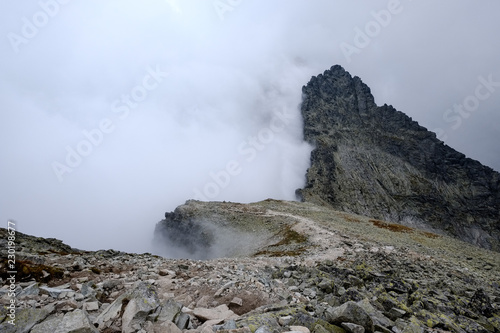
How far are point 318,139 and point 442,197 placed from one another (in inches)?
2867

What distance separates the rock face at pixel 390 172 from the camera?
126 m

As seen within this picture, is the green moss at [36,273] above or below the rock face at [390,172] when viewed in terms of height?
below

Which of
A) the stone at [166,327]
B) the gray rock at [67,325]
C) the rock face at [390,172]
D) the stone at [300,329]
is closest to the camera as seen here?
the gray rock at [67,325]

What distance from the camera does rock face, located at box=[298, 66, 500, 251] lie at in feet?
414

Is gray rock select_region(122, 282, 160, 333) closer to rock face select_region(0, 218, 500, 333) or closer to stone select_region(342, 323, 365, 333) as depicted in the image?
rock face select_region(0, 218, 500, 333)

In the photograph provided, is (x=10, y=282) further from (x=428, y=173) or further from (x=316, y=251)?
(x=428, y=173)

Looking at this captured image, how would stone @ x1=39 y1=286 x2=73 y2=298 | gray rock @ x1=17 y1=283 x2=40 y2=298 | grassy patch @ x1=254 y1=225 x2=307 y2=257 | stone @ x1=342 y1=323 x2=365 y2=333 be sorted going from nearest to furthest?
stone @ x1=342 y1=323 x2=365 y2=333, gray rock @ x1=17 y1=283 x2=40 y2=298, stone @ x1=39 y1=286 x2=73 y2=298, grassy patch @ x1=254 y1=225 x2=307 y2=257

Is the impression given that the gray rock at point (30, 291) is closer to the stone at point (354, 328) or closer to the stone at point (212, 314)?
the stone at point (212, 314)

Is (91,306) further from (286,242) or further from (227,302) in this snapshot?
(286,242)

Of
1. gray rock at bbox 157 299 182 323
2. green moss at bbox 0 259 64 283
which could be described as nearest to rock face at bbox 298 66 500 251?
green moss at bbox 0 259 64 283

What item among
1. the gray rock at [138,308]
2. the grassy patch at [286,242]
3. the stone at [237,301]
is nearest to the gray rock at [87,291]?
the gray rock at [138,308]

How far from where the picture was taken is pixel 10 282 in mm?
9789

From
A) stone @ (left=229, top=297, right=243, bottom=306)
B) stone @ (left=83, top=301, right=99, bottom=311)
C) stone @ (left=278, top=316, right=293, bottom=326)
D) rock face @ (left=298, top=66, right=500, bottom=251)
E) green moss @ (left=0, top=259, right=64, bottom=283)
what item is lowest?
stone @ (left=229, top=297, right=243, bottom=306)

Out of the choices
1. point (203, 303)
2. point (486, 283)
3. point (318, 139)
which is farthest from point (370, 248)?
point (318, 139)
